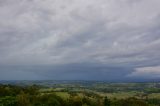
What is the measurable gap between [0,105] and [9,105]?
23.8 ft

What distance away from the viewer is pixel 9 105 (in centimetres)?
19888

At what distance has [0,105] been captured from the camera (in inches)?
7603
